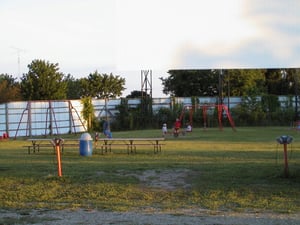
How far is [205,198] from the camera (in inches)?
394

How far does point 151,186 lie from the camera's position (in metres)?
11.6

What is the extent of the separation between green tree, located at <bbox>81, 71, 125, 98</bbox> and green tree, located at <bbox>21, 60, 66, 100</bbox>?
12429mm

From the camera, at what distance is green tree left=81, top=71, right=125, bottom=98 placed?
65938mm

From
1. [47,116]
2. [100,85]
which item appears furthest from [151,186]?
[100,85]

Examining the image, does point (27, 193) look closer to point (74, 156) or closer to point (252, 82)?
point (74, 156)

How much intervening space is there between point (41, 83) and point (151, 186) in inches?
1695

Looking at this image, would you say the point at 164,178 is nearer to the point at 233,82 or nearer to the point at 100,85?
the point at 233,82

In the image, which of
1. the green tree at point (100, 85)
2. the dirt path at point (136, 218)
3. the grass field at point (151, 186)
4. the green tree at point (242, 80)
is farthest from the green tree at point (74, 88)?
the dirt path at point (136, 218)

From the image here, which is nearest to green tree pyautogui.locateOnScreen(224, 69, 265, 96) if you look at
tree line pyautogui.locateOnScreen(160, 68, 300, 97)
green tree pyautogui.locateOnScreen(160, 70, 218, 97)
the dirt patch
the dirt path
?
tree line pyautogui.locateOnScreen(160, 68, 300, 97)

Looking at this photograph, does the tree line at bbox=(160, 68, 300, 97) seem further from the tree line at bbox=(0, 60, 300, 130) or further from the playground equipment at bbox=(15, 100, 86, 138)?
the playground equipment at bbox=(15, 100, 86, 138)

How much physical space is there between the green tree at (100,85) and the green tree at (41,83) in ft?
40.8

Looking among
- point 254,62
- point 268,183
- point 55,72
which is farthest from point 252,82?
point 254,62

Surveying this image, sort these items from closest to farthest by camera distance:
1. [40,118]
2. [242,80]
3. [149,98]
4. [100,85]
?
[40,118] → [149,98] → [242,80] → [100,85]

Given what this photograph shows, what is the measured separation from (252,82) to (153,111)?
53.0 ft
